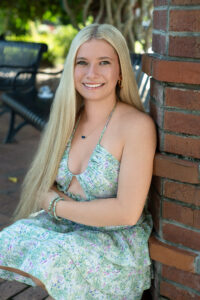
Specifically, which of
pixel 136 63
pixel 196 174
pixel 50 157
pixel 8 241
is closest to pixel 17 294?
pixel 8 241

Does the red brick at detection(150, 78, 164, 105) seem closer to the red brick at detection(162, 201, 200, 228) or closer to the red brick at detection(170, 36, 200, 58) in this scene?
the red brick at detection(170, 36, 200, 58)

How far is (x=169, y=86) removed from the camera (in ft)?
6.17

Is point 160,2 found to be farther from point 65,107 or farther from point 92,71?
point 65,107

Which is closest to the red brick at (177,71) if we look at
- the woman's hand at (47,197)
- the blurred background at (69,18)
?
the woman's hand at (47,197)

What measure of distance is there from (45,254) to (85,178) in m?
0.40

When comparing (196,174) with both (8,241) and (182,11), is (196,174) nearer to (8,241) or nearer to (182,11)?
(182,11)

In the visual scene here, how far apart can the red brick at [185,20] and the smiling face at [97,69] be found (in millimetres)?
396

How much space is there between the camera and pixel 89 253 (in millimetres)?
2000

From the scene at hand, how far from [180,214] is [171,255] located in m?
0.19

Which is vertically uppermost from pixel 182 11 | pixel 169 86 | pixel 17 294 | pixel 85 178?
pixel 182 11

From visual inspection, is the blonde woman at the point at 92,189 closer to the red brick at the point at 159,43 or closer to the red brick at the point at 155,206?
the red brick at the point at 155,206

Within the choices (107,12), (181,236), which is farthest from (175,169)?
(107,12)

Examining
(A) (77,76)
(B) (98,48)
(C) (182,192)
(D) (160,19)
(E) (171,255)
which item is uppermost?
(D) (160,19)

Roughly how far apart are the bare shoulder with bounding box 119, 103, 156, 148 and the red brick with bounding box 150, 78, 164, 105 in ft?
0.32
